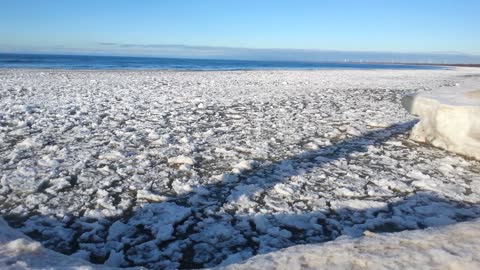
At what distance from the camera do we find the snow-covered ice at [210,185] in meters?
2.62

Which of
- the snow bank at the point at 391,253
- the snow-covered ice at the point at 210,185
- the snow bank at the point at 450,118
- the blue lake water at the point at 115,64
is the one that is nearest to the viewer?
the snow bank at the point at 391,253

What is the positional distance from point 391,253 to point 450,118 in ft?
12.6

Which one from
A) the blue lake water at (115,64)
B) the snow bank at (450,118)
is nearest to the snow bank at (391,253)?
the snow bank at (450,118)

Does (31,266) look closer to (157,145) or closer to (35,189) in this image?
(35,189)

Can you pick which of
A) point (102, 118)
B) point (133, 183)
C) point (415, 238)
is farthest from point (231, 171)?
point (102, 118)

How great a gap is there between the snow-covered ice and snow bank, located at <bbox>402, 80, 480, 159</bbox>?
0.63 feet

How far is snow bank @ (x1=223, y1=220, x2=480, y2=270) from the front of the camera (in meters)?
1.61

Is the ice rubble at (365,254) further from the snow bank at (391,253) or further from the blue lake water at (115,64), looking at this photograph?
the blue lake water at (115,64)

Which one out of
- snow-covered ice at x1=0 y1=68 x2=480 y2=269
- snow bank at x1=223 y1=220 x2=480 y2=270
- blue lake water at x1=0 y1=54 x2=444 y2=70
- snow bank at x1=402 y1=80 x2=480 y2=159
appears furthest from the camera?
blue lake water at x1=0 y1=54 x2=444 y2=70

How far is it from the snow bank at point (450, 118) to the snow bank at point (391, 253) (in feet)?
10.5

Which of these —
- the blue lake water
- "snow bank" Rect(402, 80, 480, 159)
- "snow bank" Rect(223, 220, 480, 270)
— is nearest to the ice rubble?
"snow bank" Rect(223, 220, 480, 270)

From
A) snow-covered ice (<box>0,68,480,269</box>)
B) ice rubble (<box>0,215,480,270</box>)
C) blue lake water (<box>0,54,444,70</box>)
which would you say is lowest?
snow-covered ice (<box>0,68,480,269</box>)

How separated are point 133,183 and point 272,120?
153 inches

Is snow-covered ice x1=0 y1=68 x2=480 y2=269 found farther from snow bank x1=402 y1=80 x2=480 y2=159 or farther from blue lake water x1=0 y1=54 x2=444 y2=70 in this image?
blue lake water x1=0 y1=54 x2=444 y2=70
